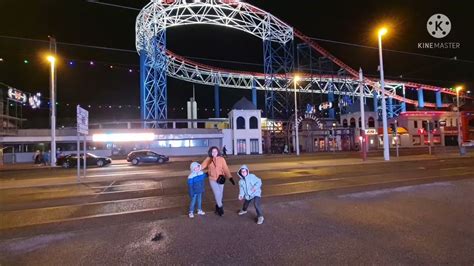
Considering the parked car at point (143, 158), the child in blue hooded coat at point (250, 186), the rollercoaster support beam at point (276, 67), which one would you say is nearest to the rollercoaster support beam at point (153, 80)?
the rollercoaster support beam at point (276, 67)

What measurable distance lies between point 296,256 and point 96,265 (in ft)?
9.94

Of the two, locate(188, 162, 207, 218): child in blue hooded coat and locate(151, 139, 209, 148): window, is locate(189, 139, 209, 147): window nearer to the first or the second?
locate(151, 139, 209, 148): window

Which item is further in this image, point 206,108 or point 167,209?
point 206,108

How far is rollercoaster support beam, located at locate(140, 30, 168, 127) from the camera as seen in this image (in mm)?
49188

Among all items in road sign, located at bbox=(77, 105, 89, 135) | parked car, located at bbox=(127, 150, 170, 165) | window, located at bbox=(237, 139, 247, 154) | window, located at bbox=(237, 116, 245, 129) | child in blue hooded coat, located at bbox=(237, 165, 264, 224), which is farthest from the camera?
window, located at bbox=(237, 116, 245, 129)

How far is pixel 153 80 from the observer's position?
49.6 meters

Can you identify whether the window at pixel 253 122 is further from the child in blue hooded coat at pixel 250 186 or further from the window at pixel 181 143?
the child in blue hooded coat at pixel 250 186

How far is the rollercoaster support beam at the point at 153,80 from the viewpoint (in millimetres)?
49188

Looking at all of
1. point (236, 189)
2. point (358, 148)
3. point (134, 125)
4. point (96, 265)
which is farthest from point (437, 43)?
point (134, 125)

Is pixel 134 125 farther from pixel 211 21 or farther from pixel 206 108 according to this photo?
pixel 206 108

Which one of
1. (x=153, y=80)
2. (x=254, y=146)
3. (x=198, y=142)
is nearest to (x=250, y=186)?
(x=198, y=142)

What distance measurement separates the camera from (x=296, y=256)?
456 centimetres

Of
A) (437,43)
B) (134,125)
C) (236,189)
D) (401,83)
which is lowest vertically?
(236,189)

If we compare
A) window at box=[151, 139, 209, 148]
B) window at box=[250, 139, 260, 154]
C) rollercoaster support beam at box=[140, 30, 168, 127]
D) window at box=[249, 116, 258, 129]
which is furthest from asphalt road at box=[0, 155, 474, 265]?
rollercoaster support beam at box=[140, 30, 168, 127]
